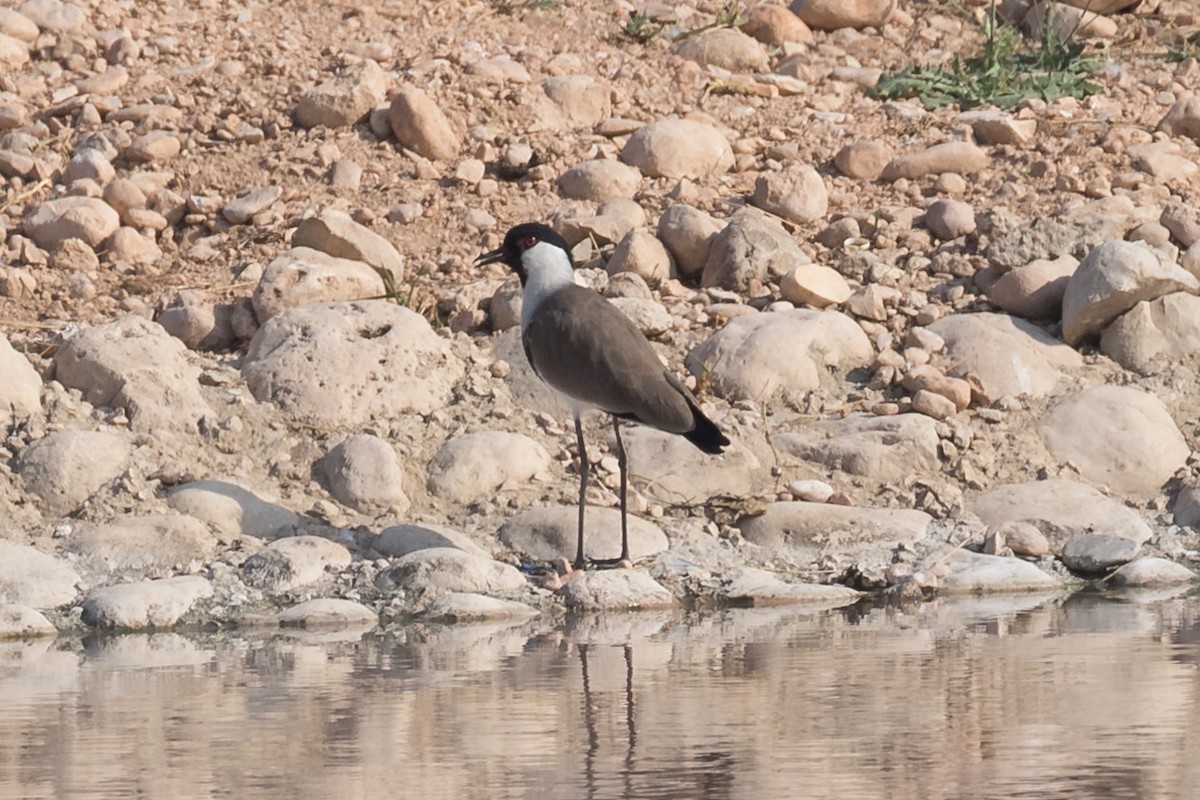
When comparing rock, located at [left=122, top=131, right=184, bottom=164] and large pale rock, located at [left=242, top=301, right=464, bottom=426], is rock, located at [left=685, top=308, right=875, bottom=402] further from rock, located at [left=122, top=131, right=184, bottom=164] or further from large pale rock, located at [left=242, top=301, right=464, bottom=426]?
rock, located at [left=122, top=131, right=184, bottom=164]

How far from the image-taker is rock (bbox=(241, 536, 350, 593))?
7648 mm

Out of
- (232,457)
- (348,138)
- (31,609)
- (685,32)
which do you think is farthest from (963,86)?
(31,609)

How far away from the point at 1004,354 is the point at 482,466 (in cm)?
250

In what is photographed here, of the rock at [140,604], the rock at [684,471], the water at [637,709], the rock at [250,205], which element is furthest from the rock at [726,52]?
the rock at [140,604]

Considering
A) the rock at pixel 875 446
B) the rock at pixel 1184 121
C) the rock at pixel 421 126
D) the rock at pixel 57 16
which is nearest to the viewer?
the rock at pixel 875 446

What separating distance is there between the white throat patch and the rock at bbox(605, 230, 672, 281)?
3.65 feet

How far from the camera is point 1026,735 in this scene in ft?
16.2

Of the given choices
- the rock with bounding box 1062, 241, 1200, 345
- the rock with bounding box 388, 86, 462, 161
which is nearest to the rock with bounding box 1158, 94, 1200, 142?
the rock with bounding box 1062, 241, 1200, 345

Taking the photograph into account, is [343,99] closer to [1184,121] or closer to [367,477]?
[367,477]

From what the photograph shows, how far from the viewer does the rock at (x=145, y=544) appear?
7801 millimetres

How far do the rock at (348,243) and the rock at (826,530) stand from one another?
253 cm

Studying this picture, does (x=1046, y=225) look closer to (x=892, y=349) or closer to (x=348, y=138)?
(x=892, y=349)

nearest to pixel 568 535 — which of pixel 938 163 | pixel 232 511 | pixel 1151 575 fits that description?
pixel 232 511

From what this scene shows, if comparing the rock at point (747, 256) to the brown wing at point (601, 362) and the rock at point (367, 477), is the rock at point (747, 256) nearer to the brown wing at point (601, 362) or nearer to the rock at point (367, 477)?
the brown wing at point (601, 362)
